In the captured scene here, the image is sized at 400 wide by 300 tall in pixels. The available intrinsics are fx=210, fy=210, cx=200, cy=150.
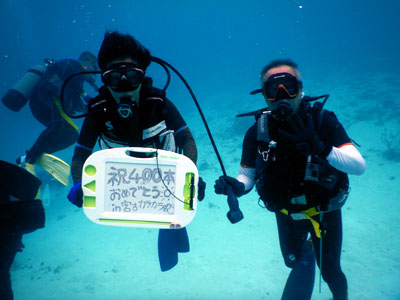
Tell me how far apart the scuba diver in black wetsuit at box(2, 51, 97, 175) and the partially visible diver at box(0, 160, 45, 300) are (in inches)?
99.2

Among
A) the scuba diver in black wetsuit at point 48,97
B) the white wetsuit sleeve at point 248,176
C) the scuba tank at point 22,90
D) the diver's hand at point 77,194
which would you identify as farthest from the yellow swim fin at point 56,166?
the white wetsuit sleeve at point 248,176

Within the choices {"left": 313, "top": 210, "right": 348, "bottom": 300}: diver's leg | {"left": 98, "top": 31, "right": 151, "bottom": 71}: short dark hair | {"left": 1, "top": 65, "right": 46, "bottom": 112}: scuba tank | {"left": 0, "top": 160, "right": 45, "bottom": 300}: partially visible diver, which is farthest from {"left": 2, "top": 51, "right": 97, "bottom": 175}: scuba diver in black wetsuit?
{"left": 313, "top": 210, "right": 348, "bottom": 300}: diver's leg

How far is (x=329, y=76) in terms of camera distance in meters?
24.4

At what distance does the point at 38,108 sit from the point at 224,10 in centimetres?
15222

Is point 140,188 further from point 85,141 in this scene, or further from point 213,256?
point 213,256

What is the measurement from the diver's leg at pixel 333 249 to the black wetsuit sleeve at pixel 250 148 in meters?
1.12

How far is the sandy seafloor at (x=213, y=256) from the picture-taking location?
4.65m

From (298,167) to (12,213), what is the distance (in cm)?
339

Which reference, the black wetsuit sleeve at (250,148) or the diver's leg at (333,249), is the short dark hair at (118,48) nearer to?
the black wetsuit sleeve at (250,148)

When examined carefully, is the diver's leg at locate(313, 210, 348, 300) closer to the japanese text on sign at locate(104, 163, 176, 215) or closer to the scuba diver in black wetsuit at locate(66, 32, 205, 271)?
the scuba diver in black wetsuit at locate(66, 32, 205, 271)

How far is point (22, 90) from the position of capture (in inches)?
187

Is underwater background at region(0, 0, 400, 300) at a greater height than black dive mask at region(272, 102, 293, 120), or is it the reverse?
black dive mask at region(272, 102, 293, 120)

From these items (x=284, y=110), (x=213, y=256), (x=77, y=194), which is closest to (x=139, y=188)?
(x=77, y=194)

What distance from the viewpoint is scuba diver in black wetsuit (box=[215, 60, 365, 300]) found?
6.67 ft
